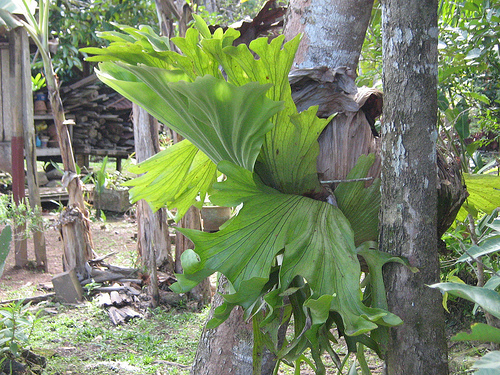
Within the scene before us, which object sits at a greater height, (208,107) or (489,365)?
(208,107)

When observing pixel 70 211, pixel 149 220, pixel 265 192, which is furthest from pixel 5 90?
pixel 265 192

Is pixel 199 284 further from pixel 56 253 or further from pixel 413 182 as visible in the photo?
pixel 413 182

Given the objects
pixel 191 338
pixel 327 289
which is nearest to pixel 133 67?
pixel 327 289

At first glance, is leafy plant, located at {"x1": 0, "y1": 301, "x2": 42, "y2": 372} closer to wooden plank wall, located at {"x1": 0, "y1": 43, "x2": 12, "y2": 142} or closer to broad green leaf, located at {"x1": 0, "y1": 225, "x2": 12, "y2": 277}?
broad green leaf, located at {"x1": 0, "y1": 225, "x2": 12, "y2": 277}

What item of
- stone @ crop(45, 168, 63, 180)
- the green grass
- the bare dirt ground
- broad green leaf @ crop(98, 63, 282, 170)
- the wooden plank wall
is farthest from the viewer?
stone @ crop(45, 168, 63, 180)

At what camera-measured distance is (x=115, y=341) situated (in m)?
3.00

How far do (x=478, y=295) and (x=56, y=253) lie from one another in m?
5.10

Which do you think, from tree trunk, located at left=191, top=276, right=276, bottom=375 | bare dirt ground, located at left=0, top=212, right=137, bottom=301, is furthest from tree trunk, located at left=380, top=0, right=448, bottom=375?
bare dirt ground, located at left=0, top=212, right=137, bottom=301

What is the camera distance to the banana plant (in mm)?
1096

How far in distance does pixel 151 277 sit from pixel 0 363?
1.43 metres

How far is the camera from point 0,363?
2.23 metres

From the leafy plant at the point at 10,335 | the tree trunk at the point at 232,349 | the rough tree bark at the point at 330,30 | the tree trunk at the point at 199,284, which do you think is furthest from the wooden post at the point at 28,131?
the rough tree bark at the point at 330,30

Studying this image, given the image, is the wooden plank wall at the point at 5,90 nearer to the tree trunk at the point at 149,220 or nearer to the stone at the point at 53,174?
the tree trunk at the point at 149,220

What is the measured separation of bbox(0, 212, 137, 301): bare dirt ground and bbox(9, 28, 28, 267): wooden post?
236 millimetres
